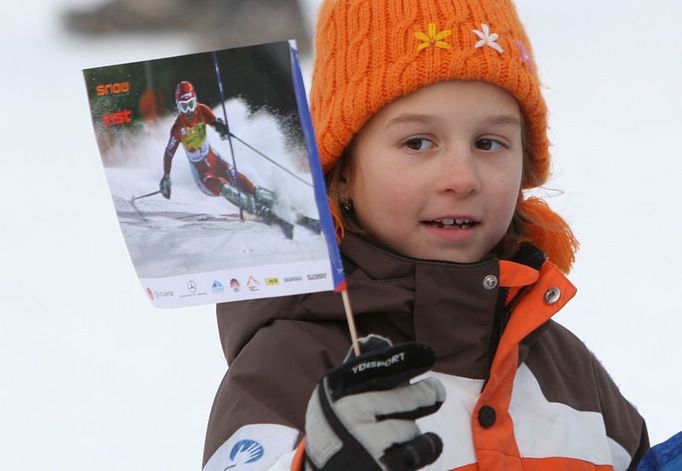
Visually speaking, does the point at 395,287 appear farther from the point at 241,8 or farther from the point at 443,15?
the point at 241,8

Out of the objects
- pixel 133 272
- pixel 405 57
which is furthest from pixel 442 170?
pixel 133 272

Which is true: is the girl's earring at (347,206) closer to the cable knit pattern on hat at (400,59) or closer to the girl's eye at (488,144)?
the cable knit pattern on hat at (400,59)

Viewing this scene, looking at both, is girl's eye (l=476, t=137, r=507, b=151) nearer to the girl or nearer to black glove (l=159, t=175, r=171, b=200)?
the girl

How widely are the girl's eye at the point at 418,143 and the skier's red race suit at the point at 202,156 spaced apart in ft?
1.10

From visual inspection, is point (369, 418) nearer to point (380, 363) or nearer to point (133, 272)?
point (380, 363)

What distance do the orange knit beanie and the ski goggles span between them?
1.15ft

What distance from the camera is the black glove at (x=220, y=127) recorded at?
105 cm

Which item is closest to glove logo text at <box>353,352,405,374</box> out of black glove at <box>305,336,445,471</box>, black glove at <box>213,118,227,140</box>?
black glove at <box>305,336,445,471</box>

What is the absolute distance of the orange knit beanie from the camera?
1351 mm

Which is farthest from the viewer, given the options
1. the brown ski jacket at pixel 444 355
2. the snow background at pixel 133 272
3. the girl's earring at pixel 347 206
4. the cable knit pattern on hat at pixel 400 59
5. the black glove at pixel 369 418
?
the snow background at pixel 133 272

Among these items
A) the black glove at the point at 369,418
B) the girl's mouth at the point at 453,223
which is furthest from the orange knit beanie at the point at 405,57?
the black glove at the point at 369,418

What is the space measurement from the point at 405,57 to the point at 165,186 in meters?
0.41

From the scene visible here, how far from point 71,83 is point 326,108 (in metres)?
2.45

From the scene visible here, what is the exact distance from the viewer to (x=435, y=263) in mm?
1317
